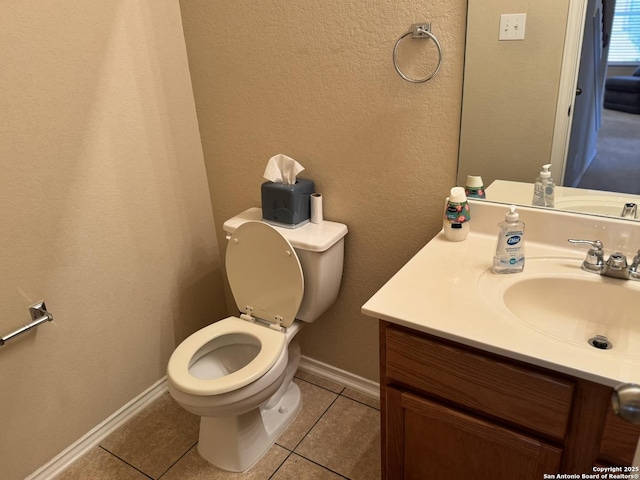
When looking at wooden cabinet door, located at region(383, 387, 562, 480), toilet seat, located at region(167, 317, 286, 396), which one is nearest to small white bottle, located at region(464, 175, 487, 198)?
wooden cabinet door, located at region(383, 387, 562, 480)

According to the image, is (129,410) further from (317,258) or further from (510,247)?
(510,247)

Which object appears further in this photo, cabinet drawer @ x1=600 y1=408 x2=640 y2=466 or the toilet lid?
the toilet lid

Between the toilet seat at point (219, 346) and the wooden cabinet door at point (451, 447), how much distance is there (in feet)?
1.63

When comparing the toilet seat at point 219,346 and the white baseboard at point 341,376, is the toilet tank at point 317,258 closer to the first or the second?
the toilet seat at point 219,346

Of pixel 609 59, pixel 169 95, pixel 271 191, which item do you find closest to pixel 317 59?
pixel 271 191

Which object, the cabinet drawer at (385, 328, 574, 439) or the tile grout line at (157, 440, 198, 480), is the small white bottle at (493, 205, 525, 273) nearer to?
the cabinet drawer at (385, 328, 574, 439)

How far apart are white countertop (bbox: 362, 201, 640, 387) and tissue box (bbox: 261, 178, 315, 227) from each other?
1.71ft

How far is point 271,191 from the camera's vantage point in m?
1.76

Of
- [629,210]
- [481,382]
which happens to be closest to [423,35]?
[629,210]

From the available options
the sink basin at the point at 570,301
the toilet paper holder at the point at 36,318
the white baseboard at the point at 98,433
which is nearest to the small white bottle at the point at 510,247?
the sink basin at the point at 570,301

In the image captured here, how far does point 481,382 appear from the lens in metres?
1.05

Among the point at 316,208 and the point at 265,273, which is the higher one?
the point at 316,208

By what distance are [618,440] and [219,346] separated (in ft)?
4.35

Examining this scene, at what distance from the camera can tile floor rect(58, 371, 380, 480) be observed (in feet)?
5.60
